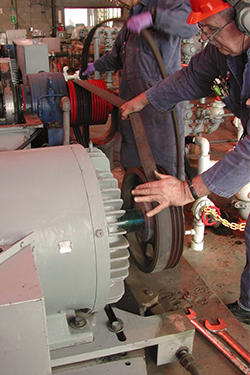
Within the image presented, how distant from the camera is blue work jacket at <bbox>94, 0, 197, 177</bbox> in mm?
1901

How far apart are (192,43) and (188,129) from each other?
1.96ft

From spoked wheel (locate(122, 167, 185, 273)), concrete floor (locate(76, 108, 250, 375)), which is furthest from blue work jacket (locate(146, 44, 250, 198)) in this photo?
concrete floor (locate(76, 108, 250, 375))

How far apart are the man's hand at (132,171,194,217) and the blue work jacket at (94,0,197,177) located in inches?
38.2

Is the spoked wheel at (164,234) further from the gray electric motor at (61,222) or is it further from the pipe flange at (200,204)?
the pipe flange at (200,204)

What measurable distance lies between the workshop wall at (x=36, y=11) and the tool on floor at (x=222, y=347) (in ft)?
31.3

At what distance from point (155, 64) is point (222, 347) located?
143 cm

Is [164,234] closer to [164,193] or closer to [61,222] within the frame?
[164,193]

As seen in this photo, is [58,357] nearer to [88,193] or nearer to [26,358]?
[26,358]

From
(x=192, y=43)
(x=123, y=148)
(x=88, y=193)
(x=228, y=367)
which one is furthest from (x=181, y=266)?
(x=192, y=43)

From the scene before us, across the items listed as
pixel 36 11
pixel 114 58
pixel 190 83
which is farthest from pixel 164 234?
pixel 36 11

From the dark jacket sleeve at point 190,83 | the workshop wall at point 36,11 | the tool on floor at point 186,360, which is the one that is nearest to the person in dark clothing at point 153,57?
the dark jacket sleeve at point 190,83

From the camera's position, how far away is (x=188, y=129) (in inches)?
112

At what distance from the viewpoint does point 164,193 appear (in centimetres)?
119

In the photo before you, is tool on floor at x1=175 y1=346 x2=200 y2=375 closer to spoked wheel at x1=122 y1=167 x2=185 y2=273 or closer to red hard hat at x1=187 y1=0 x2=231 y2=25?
spoked wheel at x1=122 y1=167 x2=185 y2=273
